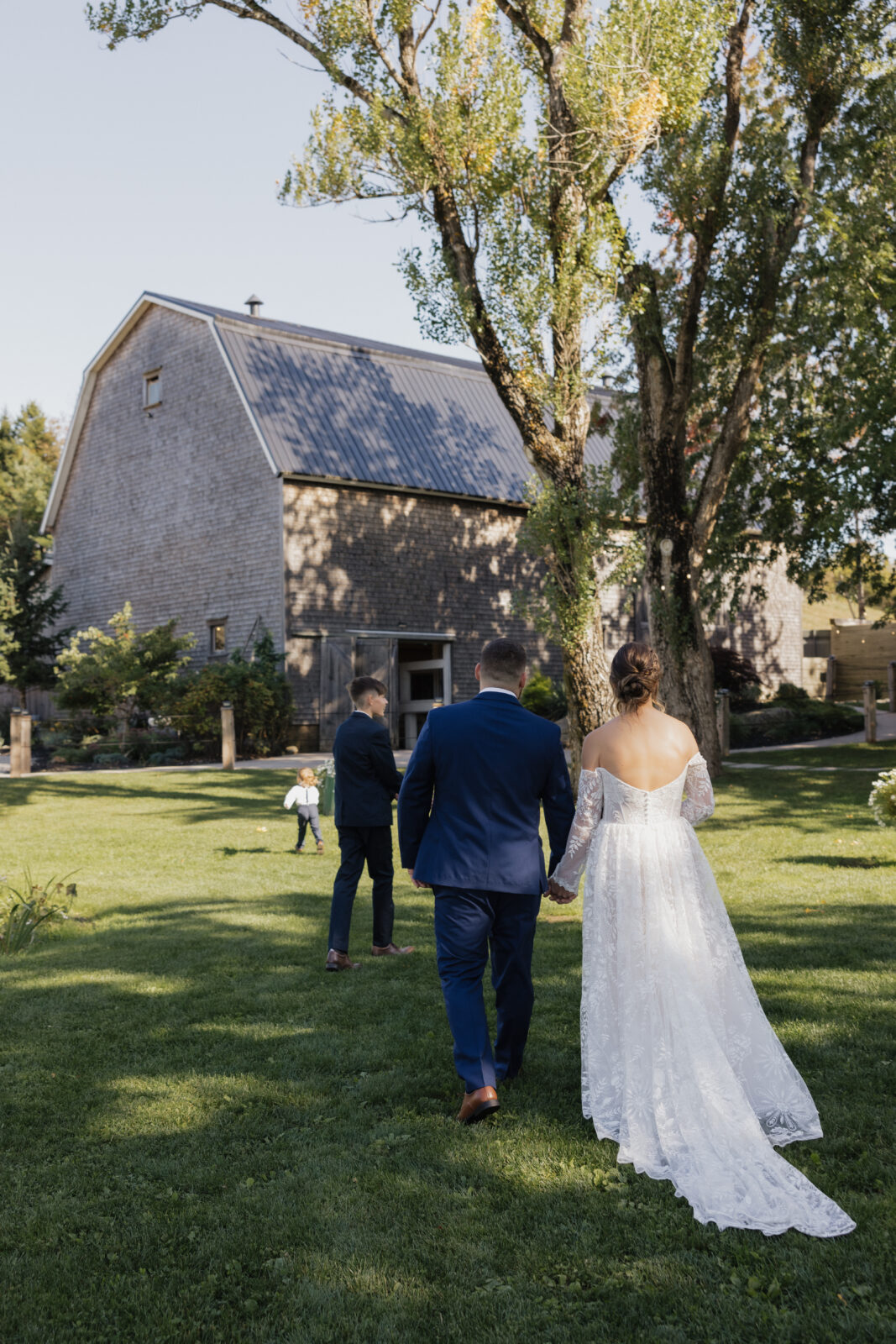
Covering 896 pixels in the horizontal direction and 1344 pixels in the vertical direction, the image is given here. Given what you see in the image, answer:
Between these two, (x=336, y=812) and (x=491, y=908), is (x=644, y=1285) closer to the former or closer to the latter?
(x=491, y=908)

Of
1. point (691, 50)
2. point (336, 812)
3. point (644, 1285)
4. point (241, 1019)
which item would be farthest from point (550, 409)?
point (644, 1285)

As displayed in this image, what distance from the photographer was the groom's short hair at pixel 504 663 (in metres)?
4.45

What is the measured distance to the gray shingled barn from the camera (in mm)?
23125

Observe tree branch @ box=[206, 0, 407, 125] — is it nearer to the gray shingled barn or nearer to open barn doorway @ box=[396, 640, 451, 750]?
the gray shingled barn

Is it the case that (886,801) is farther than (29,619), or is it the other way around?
(29,619)

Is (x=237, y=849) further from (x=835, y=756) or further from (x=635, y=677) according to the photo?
(x=835, y=756)

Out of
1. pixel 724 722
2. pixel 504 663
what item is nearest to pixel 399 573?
pixel 724 722

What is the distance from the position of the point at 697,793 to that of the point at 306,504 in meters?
19.5

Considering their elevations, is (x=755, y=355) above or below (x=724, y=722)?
above

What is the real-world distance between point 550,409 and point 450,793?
26.4 feet

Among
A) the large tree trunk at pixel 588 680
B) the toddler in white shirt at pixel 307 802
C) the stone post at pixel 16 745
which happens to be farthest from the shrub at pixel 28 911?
the stone post at pixel 16 745

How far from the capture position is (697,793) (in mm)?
4406

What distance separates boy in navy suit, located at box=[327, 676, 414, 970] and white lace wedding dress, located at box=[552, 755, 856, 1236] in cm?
223

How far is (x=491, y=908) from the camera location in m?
4.31
